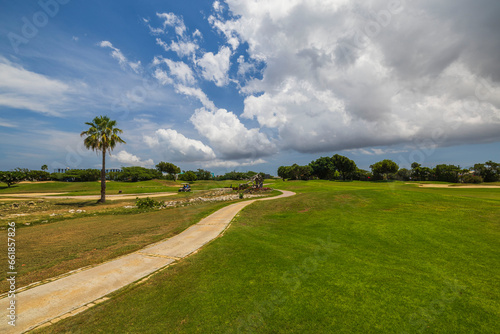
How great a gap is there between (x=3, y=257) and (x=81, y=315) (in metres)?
8.09

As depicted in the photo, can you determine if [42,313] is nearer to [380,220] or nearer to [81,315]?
[81,315]

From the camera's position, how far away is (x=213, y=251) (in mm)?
9914

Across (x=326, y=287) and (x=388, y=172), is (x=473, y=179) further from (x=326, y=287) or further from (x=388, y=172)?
(x=326, y=287)

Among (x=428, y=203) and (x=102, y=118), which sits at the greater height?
(x=102, y=118)

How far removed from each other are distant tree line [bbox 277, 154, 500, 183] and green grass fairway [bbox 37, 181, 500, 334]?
7439cm

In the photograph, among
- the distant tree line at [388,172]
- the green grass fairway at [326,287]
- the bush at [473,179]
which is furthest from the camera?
the distant tree line at [388,172]

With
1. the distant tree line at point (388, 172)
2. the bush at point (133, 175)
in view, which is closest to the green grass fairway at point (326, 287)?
the distant tree line at point (388, 172)

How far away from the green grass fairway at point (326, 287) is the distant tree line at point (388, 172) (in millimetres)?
74393

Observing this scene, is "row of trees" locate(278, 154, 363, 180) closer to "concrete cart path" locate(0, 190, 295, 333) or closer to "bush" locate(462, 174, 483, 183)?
"bush" locate(462, 174, 483, 183)

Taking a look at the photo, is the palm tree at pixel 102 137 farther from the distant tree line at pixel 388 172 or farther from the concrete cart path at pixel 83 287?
the distant tree line at pixel 388 172

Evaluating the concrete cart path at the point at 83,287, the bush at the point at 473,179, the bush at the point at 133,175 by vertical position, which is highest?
the bush at the point at 133,175

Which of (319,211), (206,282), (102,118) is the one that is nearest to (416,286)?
(206,282)

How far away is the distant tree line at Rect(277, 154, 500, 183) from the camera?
62.3 m

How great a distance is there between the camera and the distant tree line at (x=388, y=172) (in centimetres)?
6231
